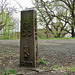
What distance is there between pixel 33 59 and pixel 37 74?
48cm

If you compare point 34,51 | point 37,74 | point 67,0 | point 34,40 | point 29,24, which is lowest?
point 37,74

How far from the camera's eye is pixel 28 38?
2.75m

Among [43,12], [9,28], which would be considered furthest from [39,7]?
[9,28]

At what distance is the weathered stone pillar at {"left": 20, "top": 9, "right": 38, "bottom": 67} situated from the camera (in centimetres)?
270

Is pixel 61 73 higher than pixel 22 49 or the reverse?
the reverse

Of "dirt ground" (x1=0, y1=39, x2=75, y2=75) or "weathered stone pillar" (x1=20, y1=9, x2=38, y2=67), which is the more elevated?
"weathered stone pillar" (x1=20, y1=9, x2=38, y2=67)

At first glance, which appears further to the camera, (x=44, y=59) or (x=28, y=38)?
(x=44, y=59)

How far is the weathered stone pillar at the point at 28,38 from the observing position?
2.70 m

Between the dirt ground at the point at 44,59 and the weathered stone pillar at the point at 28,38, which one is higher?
the weathered stone pillar at the point at 28,38

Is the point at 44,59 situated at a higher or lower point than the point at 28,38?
lower

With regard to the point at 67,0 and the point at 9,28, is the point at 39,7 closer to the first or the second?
the point at 67,0

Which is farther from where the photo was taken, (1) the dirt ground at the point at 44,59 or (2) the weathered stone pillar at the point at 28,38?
(2) the weathered stone pillar at the point at 28,38

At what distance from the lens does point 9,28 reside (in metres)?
21.1

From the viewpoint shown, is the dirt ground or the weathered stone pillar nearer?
the dirt ground
